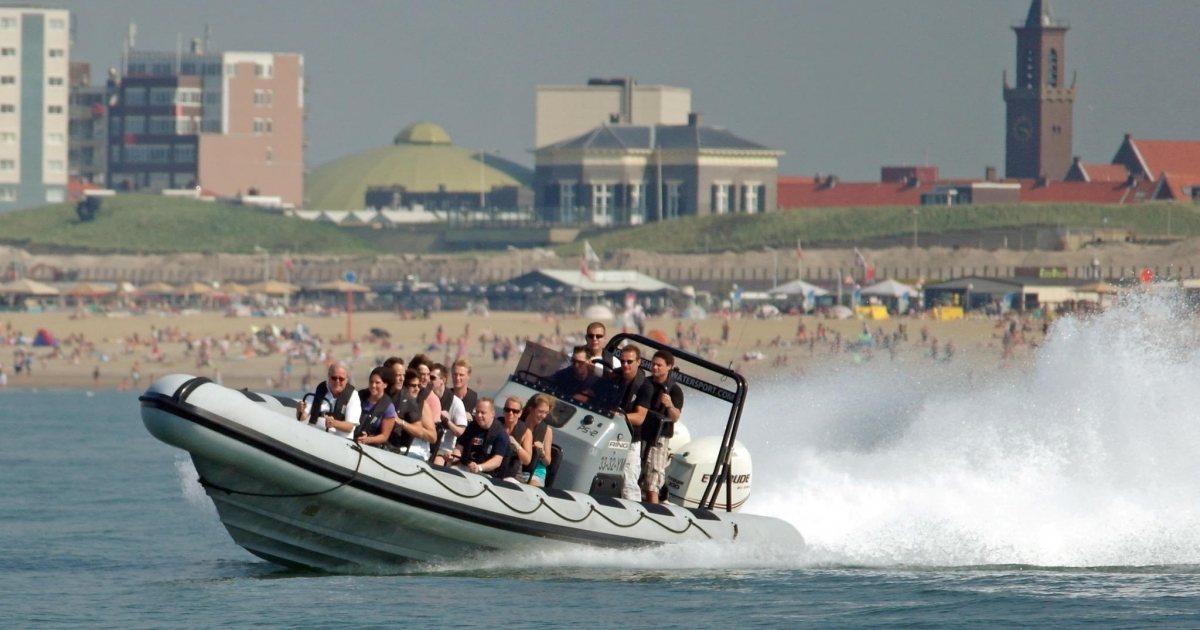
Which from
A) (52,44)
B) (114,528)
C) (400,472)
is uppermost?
(52,44)

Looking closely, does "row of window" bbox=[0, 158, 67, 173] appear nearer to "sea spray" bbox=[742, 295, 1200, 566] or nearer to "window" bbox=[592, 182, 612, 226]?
"window" bbox=[592, 182, 612, 226]

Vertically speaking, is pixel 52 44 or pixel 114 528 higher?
pixel 52 44

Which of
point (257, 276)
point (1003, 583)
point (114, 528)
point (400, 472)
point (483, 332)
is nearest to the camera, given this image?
point (400, 472)

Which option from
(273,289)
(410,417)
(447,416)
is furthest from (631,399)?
(273,289)

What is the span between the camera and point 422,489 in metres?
18.7

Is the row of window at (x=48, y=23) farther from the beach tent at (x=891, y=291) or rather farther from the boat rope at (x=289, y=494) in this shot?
the boat rope at (x=289, y=494)

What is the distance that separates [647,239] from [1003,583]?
105806mm

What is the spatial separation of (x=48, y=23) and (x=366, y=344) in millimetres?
101480

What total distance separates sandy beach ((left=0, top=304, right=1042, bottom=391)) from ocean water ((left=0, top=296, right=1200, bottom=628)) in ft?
112

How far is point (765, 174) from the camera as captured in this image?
14038 centimetres

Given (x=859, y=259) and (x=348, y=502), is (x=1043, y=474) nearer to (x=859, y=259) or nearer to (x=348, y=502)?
(x=348, y=502)

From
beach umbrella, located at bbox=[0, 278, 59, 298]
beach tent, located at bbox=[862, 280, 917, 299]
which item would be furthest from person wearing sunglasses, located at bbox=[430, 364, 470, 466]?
beach umbrella, located at bbox=[0, 278, 59, 298]

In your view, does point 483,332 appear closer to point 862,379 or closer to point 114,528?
point 862,379

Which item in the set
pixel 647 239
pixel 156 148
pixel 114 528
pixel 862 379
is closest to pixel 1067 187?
pixel 647 239
